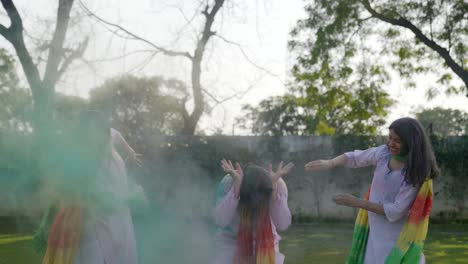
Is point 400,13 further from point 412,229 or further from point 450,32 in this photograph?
point 412,229

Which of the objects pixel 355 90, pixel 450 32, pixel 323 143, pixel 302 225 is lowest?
pixel 302 225

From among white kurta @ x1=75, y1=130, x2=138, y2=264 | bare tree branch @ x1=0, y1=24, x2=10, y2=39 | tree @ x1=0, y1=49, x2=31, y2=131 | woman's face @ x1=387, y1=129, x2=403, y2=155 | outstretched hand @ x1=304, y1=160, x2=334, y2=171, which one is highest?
bare tree branch @ x1=0, y1=24, x2=10, y2=39

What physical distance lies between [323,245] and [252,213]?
608cm

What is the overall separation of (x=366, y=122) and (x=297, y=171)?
2.67m

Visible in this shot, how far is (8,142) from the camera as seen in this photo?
12.6 metres

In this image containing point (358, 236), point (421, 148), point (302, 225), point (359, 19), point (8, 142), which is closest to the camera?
point (421, 148)

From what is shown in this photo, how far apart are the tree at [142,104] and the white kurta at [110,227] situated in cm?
606

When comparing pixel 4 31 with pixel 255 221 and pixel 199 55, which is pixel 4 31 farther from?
pixel 255 221

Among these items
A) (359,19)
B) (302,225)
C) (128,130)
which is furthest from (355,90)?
(128,130)

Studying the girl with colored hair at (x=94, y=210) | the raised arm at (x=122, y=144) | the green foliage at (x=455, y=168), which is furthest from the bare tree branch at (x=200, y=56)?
the girl with colored hair at (x=94, y=210)

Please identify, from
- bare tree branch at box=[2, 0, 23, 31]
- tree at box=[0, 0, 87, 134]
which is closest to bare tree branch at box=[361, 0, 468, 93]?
tree at box=[0, 0, 87, 134]

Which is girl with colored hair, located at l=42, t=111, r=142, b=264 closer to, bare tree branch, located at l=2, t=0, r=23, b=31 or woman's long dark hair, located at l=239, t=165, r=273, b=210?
woman's long dark hair, located at l=239, t=165, r=273, b=210

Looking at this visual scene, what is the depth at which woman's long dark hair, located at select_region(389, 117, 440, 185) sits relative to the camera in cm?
407

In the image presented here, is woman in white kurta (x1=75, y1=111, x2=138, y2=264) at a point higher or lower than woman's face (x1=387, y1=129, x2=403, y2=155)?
lower
